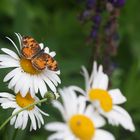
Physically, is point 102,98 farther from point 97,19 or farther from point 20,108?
point 97,19

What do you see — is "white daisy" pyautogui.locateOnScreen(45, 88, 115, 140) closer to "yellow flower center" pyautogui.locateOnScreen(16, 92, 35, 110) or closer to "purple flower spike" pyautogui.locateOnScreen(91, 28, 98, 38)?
"yellow flower center" pyautogui.locateOnScreen(16, 92, 35, 110)

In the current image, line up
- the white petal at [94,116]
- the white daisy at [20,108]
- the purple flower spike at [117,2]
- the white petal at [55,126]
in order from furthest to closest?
the purple flower spike at [117,2] → the white daisy at [20,108] → the white petal at [94,116] → the white petal at [55,126]

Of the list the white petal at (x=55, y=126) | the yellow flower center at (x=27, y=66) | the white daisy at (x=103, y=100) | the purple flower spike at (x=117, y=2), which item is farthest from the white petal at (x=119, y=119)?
the purple flower spike at (x=117, y=2)

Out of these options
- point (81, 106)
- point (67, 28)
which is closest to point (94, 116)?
point (81, 106)

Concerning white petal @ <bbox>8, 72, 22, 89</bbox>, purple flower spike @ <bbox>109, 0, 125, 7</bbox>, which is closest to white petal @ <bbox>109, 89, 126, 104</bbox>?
white petal @ <bbox>8, 72, 22, 89</bbox>

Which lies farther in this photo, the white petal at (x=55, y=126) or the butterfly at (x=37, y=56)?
the butterfly at (x=37, y=56)

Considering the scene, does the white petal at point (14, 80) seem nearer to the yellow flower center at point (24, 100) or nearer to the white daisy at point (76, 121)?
the yellow flower center at point (24, 100)
